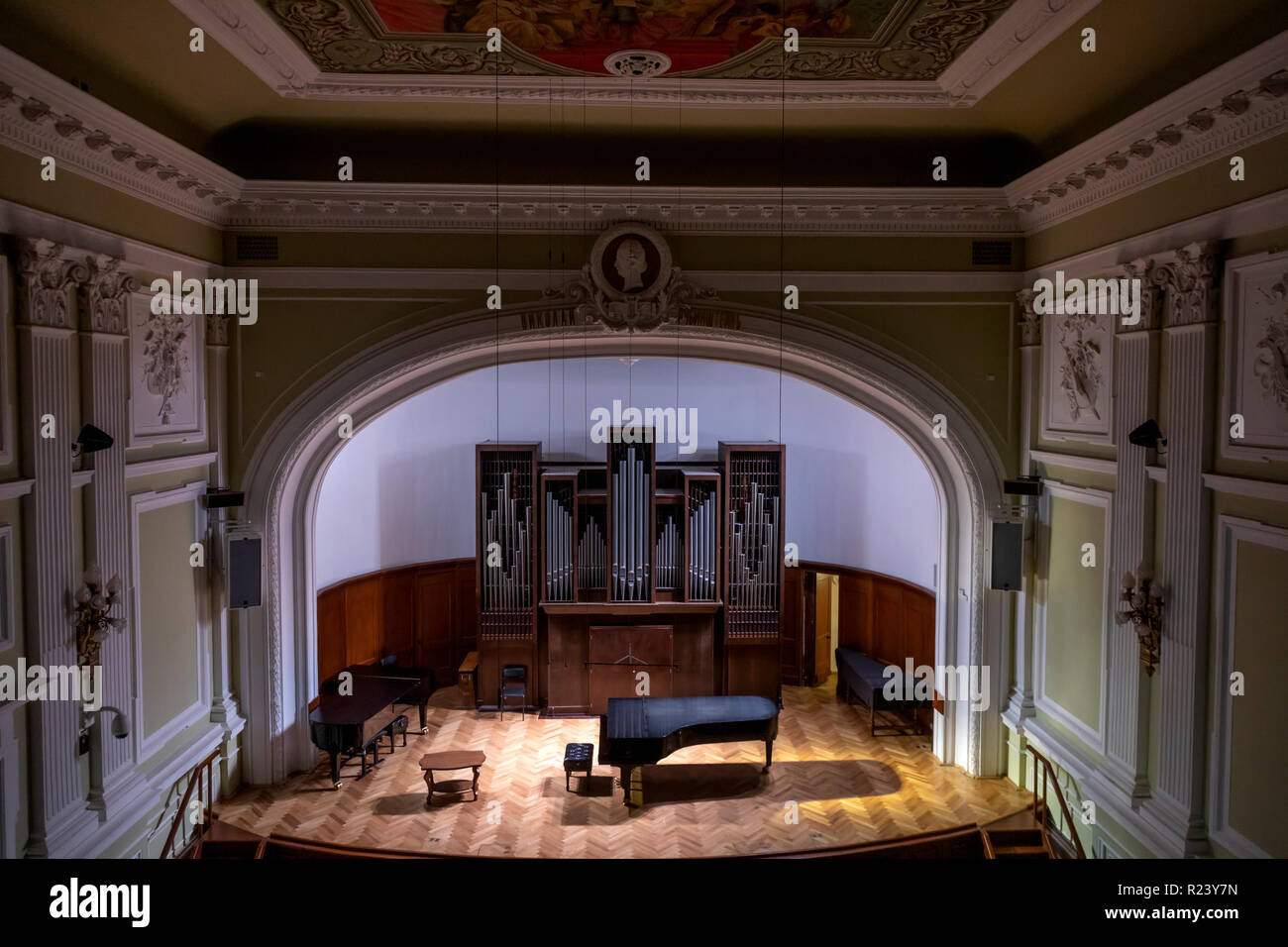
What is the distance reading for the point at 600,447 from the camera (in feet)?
36.6

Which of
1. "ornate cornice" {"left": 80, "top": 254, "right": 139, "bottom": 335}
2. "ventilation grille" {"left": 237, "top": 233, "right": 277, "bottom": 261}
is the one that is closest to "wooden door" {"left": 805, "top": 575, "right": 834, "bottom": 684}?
"ventilation grille" {"left": 237, "top": 233, "right": 277, "bottom": 261}

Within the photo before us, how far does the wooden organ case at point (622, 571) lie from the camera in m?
9.51

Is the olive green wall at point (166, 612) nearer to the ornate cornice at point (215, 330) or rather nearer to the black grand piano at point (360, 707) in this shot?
the black grand piano at point (360, 707)

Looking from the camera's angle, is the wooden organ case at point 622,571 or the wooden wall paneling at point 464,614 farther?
the wooden wall paneling at point 464,614

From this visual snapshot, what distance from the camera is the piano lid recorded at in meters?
7.31

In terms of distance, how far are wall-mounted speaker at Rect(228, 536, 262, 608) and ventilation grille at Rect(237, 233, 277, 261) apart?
2356mm

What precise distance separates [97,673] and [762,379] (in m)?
8.27

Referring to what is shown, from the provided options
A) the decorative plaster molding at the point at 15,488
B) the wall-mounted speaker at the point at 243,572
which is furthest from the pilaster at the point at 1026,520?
the decorative plaster molding at the point at 15,488

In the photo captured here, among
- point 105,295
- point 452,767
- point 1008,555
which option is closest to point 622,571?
point 452,767

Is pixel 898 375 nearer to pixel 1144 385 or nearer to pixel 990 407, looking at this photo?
pixel 990 407

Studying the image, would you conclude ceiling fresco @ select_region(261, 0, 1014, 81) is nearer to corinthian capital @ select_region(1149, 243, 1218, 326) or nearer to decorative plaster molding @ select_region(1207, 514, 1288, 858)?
corinthian capital @ select_region(1149, 243, 1218, 326)

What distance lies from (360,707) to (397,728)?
148 cm

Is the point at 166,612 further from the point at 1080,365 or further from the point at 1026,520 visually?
the point at 1080,365

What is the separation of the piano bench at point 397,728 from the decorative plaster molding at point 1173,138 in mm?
7314
